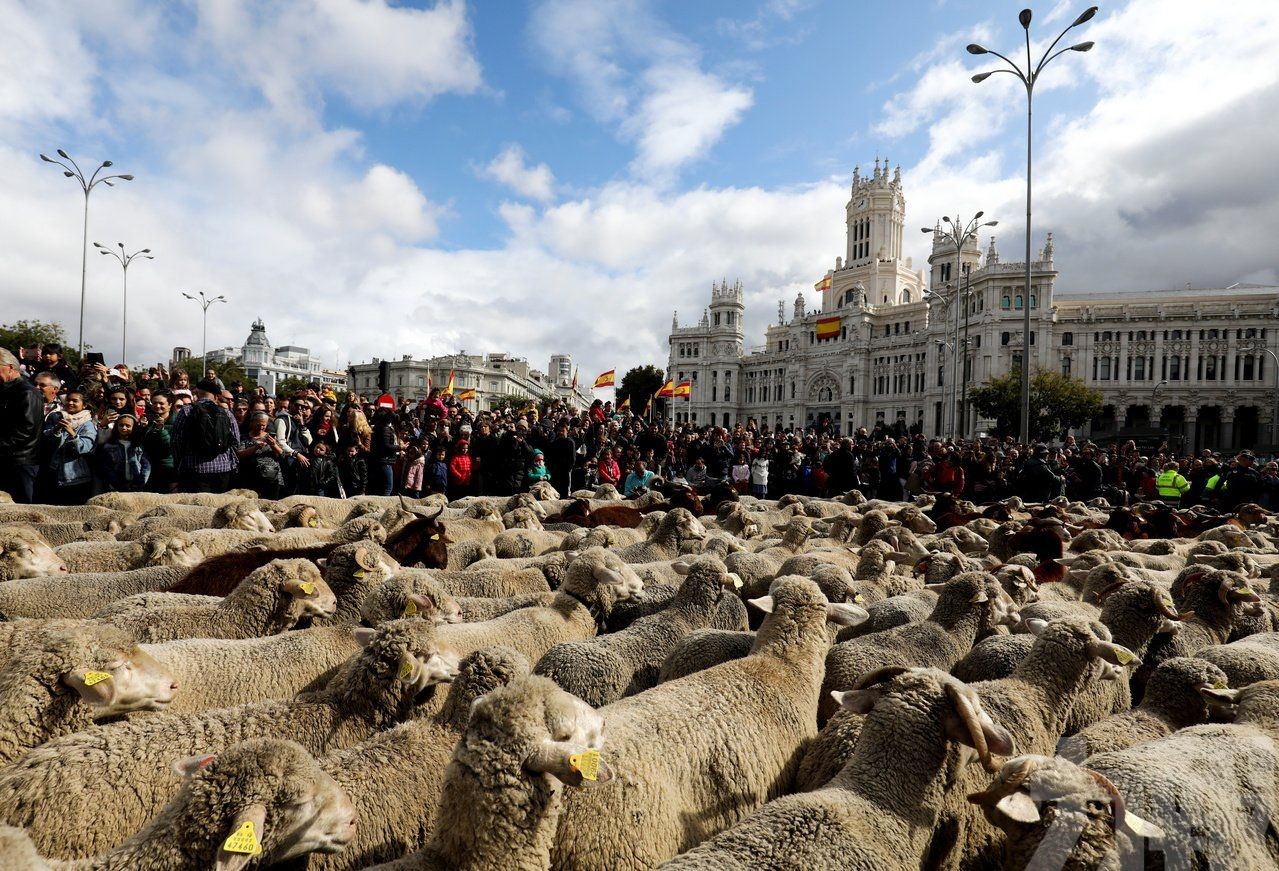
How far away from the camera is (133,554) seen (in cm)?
586

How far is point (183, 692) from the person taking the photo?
3.30 metres

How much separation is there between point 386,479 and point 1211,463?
1664cm

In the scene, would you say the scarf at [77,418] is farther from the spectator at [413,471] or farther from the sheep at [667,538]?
the sheep at [667,538]

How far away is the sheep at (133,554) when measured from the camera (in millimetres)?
5711

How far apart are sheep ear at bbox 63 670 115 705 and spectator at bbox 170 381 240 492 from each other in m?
6.27

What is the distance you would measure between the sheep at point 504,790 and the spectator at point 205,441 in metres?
7.57

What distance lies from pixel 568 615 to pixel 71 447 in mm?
7903

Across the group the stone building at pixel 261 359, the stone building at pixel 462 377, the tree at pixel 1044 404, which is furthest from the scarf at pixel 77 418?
the stone building at pixel 261 359

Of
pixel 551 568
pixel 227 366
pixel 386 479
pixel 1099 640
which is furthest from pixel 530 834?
pixel 227 366

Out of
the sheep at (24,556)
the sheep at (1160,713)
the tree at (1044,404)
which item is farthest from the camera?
the tree at (1044,404)

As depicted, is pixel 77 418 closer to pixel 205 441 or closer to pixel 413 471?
pixel 205 441

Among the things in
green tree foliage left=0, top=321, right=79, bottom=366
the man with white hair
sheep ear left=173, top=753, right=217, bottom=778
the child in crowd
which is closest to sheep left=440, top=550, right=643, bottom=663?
sheep ear left=173, top=753, right=217, bottom=778

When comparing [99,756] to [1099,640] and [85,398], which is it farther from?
[85,398]

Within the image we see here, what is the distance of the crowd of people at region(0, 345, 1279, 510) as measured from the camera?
29.1 ft
